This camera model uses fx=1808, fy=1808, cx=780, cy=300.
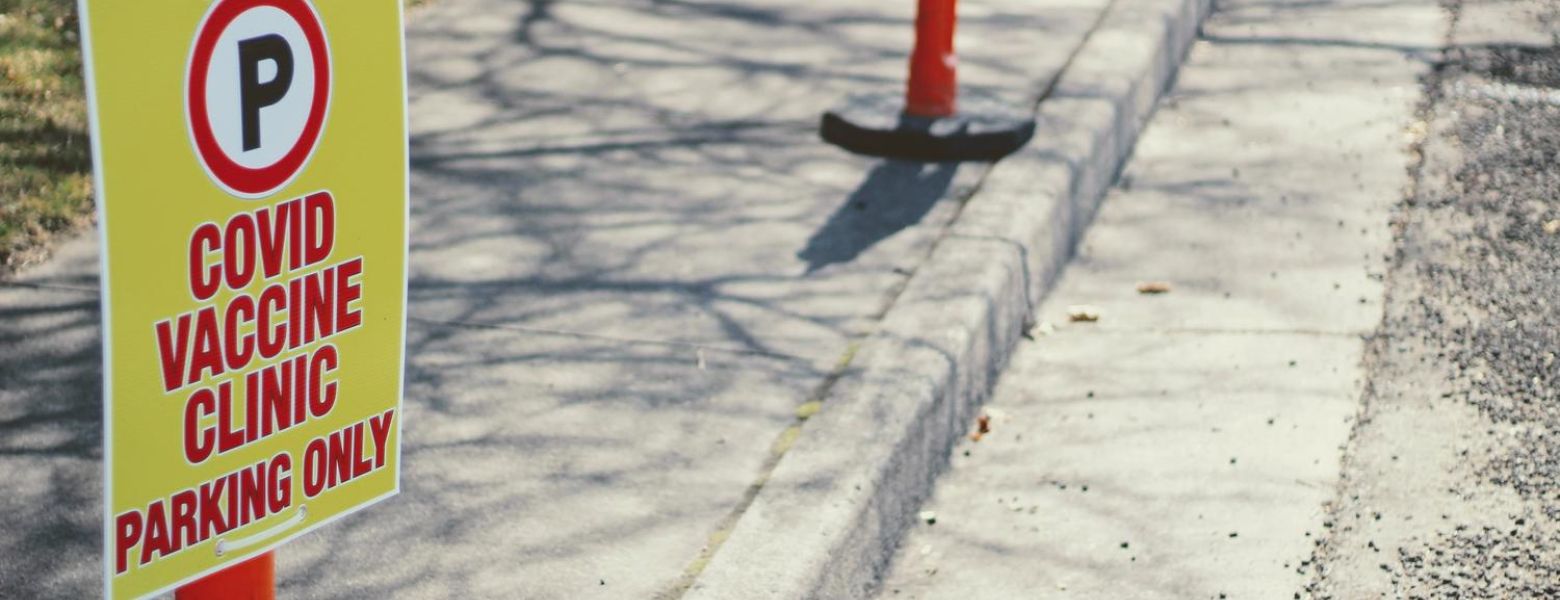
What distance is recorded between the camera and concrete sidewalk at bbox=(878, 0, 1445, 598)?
3.89 meters

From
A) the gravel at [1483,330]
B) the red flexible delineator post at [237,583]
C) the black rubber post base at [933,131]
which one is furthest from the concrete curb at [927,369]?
the red flexible delineator post at [237,583]

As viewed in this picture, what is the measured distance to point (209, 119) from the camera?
1890mm

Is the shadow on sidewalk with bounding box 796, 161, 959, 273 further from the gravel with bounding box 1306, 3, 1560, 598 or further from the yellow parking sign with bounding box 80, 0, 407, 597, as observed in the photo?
the yellow parking sign with bounding box 80, 0, 407, 597

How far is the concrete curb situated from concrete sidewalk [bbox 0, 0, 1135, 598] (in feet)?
0.42

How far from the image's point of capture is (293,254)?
2062 millimetres

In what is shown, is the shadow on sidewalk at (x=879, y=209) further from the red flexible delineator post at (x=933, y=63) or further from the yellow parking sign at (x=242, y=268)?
the yellow parking sign at (x=242, y=268)

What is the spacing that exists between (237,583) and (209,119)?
2.12 ft

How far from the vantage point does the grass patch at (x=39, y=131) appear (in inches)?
198

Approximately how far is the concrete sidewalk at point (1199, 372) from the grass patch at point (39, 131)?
2508mm

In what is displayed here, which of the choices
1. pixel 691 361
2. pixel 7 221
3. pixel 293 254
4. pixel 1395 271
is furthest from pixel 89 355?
pixel 1395 271

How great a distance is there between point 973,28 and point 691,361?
334 centimetres

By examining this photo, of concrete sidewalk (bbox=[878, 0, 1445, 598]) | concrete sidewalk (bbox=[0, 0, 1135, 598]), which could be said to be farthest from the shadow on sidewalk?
concrete sidewalk (bbox=[878, 0, 1445, 598])

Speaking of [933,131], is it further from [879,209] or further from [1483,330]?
[1483,330]

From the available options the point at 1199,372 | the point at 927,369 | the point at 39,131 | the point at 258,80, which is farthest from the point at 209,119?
the point at 39,131
